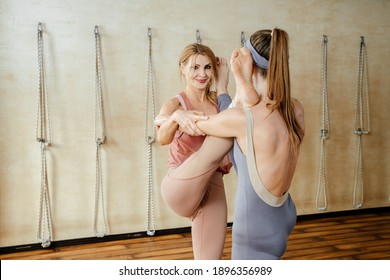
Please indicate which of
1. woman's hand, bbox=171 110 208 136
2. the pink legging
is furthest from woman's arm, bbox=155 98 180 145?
the pink legging

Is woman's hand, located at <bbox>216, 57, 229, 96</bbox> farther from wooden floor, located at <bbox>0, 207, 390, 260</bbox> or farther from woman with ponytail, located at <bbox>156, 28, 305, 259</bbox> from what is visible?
wooden floor, located at <bbox>0, 207, 390, 260</bbox>

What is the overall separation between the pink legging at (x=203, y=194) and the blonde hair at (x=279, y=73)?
9.5 inches

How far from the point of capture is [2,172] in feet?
15.0

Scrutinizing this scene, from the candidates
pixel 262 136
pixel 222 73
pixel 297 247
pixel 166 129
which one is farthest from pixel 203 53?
pixel 297 247

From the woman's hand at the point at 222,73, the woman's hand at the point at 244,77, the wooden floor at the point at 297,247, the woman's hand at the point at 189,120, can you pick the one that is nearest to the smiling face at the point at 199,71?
the woman's hand at the point at 222,73

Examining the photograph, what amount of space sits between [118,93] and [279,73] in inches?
119

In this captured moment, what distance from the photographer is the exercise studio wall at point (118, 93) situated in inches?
181

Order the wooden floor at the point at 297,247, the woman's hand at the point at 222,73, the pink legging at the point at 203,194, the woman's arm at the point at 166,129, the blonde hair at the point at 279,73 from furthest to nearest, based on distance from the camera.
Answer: the wooden floor at the point at 297,247
the woman's hand at the point at 222,73
the woman's arm at the point at 166,129
the pink legging at the point at 203,194
the blonde hair at the point at 279,73

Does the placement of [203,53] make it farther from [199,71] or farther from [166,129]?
[166,129]

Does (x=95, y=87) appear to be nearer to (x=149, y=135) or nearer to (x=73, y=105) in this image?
(x=73, y=105)

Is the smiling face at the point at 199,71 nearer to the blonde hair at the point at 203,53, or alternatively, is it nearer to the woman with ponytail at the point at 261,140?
the blonde hair at the point at 203,53

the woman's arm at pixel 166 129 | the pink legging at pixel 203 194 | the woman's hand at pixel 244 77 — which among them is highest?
the woman's hand at pixel 244 77

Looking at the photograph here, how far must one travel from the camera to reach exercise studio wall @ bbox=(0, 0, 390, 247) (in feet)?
15.1

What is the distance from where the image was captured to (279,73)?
2.07m
